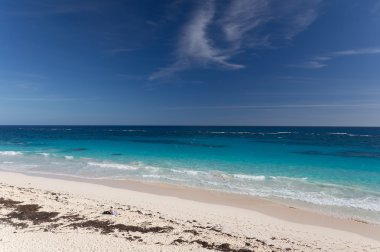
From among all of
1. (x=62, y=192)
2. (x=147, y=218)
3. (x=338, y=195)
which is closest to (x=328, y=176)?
(x=338, y=195)

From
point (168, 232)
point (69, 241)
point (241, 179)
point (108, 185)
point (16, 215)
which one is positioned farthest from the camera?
point (241, 179)

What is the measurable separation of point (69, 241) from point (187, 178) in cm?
1204

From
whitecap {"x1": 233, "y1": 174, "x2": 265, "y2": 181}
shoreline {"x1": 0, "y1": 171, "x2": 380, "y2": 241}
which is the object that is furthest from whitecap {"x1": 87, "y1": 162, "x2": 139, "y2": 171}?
whitecap {"x1": 233, "y1": 174, "x2": 265, "y2": 181}

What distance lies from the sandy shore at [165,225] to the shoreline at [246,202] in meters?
0.04

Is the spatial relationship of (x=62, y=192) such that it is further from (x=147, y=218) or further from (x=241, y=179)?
(x=241, y=179)

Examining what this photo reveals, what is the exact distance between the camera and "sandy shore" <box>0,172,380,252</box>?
855cm

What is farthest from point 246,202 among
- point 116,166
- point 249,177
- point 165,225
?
point 116,166

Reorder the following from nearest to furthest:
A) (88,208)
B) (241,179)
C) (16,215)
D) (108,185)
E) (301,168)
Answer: (16,215), (88,208), (108,185), (241,179), (301,168)

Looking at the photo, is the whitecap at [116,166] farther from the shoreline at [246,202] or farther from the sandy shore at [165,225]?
the sandy shore at [165,225]

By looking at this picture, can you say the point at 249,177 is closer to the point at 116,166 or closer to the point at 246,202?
the point at 246,202

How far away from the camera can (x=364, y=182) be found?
18188 millimetres

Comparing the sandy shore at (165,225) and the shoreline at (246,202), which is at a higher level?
the sandy shore at (165,225)

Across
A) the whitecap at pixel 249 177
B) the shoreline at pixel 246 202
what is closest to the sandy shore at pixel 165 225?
the shoreline at pixel 246 202

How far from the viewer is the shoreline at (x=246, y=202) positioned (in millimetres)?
10734
